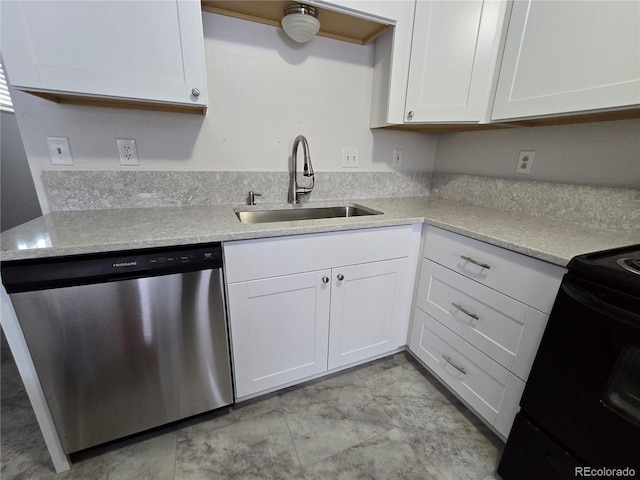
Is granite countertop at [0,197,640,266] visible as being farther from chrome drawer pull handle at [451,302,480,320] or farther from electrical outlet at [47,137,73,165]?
chrome drawer pull handle at [451,302,480,320]

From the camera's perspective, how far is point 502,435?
113 cm

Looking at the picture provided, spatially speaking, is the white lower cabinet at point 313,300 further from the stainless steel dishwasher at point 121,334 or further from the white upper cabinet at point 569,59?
the white upper cabinet at point 569,59

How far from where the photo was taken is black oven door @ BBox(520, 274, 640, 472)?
0.70 m

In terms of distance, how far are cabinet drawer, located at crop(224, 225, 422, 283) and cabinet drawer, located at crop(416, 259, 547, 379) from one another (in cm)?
22

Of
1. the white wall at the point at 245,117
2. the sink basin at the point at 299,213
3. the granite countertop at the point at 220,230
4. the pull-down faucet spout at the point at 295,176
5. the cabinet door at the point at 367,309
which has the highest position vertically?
the white wall at the point at 245,117

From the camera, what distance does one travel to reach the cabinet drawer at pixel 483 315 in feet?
3.30

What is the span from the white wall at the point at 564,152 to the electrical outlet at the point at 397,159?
0.38m

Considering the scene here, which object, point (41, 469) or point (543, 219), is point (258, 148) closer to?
point (543, 219)

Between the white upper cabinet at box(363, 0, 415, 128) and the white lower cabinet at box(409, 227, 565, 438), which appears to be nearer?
the white lower cabinet at box(409, 227, 565, 438)

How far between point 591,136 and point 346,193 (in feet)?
3.96

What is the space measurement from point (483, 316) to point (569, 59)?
1047mm

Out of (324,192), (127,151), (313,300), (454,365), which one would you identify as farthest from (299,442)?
(127,151)

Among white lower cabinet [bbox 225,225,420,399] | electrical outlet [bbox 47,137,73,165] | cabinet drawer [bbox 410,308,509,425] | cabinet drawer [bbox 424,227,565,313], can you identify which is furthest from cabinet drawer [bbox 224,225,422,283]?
electrical outlet [bbox 47,137,73,165]

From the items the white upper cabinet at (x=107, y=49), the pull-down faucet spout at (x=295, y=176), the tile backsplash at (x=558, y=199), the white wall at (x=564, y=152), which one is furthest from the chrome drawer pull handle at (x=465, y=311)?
the white upper cabinet at (x=107, y=49)
